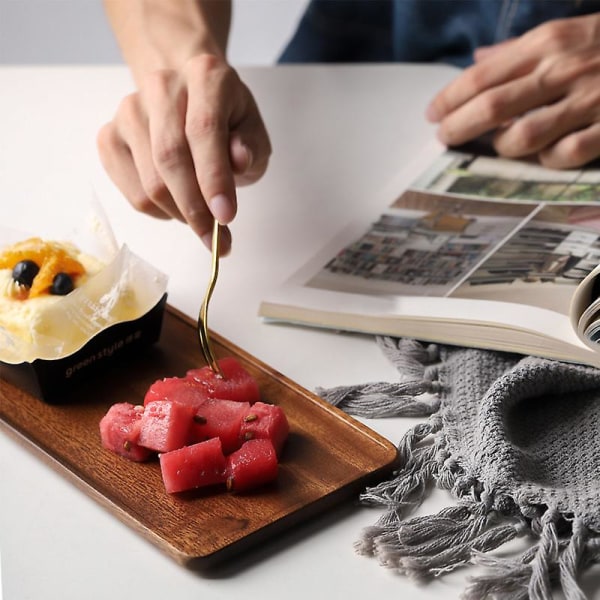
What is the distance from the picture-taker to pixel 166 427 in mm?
926

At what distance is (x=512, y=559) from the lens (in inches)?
32.6

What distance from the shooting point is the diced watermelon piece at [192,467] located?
0.89 meters

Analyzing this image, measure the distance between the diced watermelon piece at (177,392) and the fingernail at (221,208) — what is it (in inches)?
8.0

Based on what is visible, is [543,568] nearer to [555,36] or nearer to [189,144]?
[189,144]

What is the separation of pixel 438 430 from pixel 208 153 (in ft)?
1.36

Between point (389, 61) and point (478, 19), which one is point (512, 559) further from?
point (389, 61)

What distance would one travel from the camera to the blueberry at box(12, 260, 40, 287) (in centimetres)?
106

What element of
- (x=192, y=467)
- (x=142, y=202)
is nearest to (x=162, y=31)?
(x=142, y=202)

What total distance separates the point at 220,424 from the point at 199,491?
0.07 meters

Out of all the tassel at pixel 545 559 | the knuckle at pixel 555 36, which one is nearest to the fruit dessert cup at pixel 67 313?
the tassel at pixel 545 559

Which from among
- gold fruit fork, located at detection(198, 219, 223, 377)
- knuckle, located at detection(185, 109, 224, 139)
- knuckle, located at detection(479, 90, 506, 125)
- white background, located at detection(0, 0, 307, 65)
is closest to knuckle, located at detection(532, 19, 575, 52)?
knuckle, located at detection(479, 90, 506, 125)

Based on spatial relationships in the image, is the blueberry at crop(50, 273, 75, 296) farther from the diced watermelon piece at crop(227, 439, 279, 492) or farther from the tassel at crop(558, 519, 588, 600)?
the tassel at crop(558, 519, 588, 600)

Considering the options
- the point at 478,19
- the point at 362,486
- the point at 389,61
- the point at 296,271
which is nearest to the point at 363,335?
the point at 296,271

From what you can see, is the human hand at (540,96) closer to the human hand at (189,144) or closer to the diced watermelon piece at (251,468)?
the human hand at (189,144)
